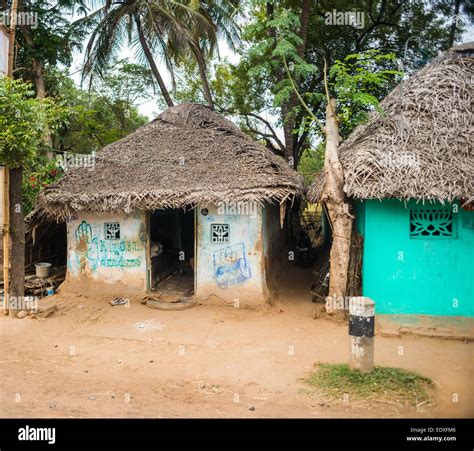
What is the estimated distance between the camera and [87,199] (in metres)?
10.1

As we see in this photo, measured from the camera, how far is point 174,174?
1047 centimetres

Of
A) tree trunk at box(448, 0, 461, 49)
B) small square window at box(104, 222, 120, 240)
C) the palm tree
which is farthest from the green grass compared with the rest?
tree trunk at box(448, 0, 461, 49)

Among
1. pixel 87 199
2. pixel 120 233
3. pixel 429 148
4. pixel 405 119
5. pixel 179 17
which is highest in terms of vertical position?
pixel 179 17

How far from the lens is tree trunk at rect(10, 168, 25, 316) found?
9.17m

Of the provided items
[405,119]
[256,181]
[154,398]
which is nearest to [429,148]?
[405,119]

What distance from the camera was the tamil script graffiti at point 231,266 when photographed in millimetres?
9914

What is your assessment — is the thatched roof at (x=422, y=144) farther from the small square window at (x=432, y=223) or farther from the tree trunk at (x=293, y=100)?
the tree trunk at (x=293, y=100)

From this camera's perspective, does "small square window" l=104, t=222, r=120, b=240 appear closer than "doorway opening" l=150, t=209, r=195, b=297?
Yes

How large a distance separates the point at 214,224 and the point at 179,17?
9052mm

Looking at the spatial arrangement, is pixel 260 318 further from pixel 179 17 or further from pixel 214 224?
pixel 179 17
